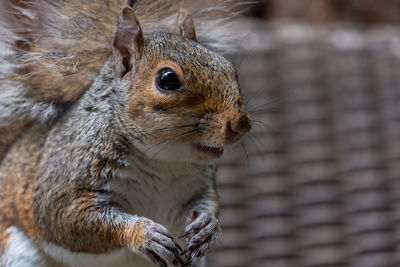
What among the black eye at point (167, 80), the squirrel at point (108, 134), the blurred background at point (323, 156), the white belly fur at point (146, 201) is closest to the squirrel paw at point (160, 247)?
the squirrel at point (108, 134)

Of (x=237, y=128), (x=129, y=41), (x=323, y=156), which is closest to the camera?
(x=237, y=128)

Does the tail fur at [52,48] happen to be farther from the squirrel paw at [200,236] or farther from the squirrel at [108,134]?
the squirrel paw at [200,236]

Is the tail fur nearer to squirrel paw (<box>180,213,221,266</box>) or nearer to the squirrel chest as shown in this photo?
the squirrel chest

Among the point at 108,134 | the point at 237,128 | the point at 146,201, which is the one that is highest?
the point at 237,128

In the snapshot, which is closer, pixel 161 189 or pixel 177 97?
pixel 177 97

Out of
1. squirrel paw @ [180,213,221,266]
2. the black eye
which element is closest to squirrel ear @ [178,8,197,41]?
the black eye

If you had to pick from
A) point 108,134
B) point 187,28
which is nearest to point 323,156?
point 187,28

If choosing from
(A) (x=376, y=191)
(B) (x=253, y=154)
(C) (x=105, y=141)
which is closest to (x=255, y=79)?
(B) (x=253, y=154)

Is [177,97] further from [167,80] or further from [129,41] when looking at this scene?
[129,41]
